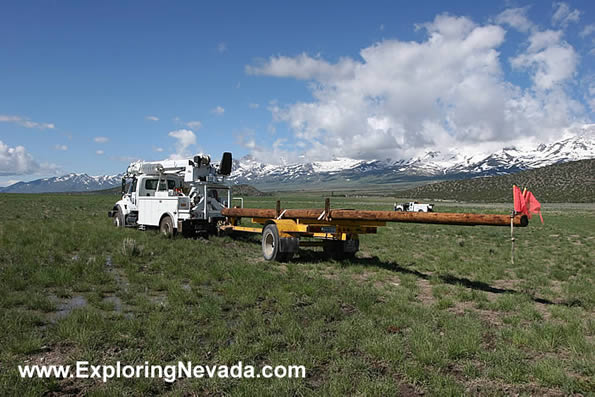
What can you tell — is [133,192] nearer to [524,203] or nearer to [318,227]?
[318,227]

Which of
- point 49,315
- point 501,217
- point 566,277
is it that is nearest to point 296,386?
point 49,315

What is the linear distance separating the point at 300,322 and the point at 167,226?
12162 mm

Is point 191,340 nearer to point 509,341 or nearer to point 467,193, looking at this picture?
point 509,341

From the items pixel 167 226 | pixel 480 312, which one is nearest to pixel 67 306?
pixel 480 312

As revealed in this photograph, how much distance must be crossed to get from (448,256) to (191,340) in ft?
40.5

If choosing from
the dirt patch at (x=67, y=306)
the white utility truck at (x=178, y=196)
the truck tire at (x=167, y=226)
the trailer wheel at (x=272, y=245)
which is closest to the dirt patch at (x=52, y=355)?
the dirt patch at (x=67, y=306)

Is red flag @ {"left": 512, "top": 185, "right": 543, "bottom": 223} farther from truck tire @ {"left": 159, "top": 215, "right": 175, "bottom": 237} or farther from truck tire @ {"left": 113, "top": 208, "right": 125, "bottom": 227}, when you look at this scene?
truck tire @ {"left": 113, "top": 208, "right": 125, "bottom": 227}

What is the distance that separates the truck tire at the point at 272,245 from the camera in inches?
514

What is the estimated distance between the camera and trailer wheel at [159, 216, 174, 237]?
17344mm

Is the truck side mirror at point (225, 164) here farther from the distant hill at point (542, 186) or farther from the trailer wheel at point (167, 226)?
the distant hill at point (542, 186)

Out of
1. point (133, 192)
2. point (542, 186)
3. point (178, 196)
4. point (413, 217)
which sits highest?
point (542, 186)

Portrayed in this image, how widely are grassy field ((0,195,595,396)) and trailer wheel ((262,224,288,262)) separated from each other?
34cm

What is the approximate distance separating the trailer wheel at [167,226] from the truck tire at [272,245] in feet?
17.8

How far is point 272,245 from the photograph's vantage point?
44.6ft
